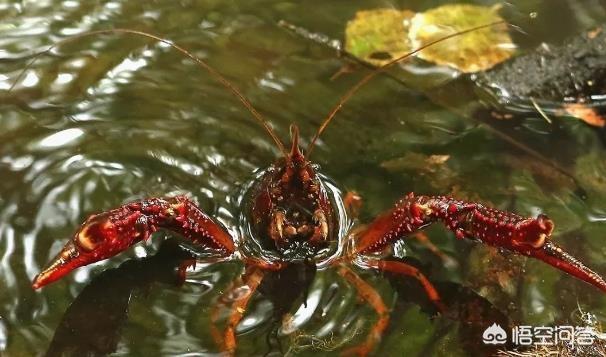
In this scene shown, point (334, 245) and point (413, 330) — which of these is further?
point (334, 245)

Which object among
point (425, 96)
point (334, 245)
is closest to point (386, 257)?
point (334, 245)

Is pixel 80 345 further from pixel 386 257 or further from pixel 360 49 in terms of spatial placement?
pixel 360 49

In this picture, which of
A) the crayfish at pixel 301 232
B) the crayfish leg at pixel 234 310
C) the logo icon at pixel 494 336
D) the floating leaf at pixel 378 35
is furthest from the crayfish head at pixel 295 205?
the floating leaf at pixel 378 35

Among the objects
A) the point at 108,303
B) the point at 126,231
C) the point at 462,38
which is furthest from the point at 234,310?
the point at 462,38

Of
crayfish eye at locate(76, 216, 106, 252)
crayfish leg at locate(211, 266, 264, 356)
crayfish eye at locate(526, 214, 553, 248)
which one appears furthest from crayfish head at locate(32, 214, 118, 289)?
crayfish eye at locate(526, 214, 553, 248)

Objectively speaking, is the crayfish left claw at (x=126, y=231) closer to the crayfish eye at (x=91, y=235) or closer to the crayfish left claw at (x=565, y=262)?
the crayfish eye at (x=91, y=235)
